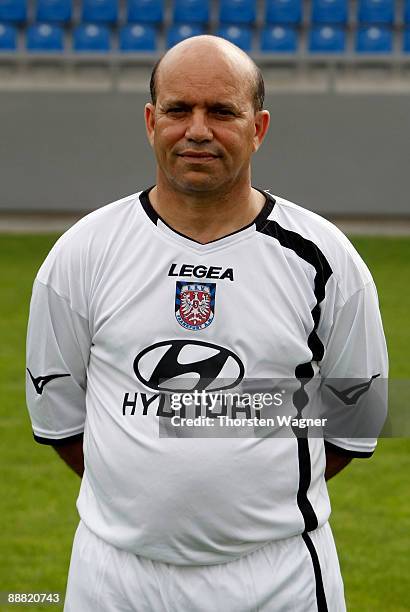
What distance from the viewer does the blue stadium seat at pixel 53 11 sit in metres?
16.6

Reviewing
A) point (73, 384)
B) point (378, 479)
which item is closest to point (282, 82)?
point (378, 479)

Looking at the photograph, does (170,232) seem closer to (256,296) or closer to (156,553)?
(256,296)

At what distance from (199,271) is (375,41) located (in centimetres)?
1455

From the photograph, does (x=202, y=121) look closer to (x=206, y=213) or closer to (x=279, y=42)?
(x=206, y=213)

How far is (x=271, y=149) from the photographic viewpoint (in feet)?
47.5

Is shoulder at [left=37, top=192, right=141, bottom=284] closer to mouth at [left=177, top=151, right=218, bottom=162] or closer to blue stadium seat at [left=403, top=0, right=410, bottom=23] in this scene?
mouth at [left=177, top=151, right=218, bottom=162]

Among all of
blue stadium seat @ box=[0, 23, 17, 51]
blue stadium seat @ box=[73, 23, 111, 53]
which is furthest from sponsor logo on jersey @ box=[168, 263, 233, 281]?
blue stadium seat @ box=[0, 23, 17, 51]

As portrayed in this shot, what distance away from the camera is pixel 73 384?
2543 mm

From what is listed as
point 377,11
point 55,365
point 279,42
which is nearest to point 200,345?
point 55,365

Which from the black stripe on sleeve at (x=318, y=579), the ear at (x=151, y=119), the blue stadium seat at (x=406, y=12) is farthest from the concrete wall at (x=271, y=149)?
the black stripe on sleeve at (x=318, y=579)

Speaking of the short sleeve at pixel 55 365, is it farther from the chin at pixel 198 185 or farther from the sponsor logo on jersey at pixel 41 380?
the chin at pixel 198 185

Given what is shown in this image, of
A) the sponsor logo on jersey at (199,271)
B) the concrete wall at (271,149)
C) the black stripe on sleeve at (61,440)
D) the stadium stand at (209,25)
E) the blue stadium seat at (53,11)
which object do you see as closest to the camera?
the sponsor logo on jersey at (199,271)

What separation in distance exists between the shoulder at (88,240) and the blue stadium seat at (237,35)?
13.7 meters

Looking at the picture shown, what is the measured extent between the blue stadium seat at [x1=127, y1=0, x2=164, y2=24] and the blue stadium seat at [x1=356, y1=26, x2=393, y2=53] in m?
2.84
